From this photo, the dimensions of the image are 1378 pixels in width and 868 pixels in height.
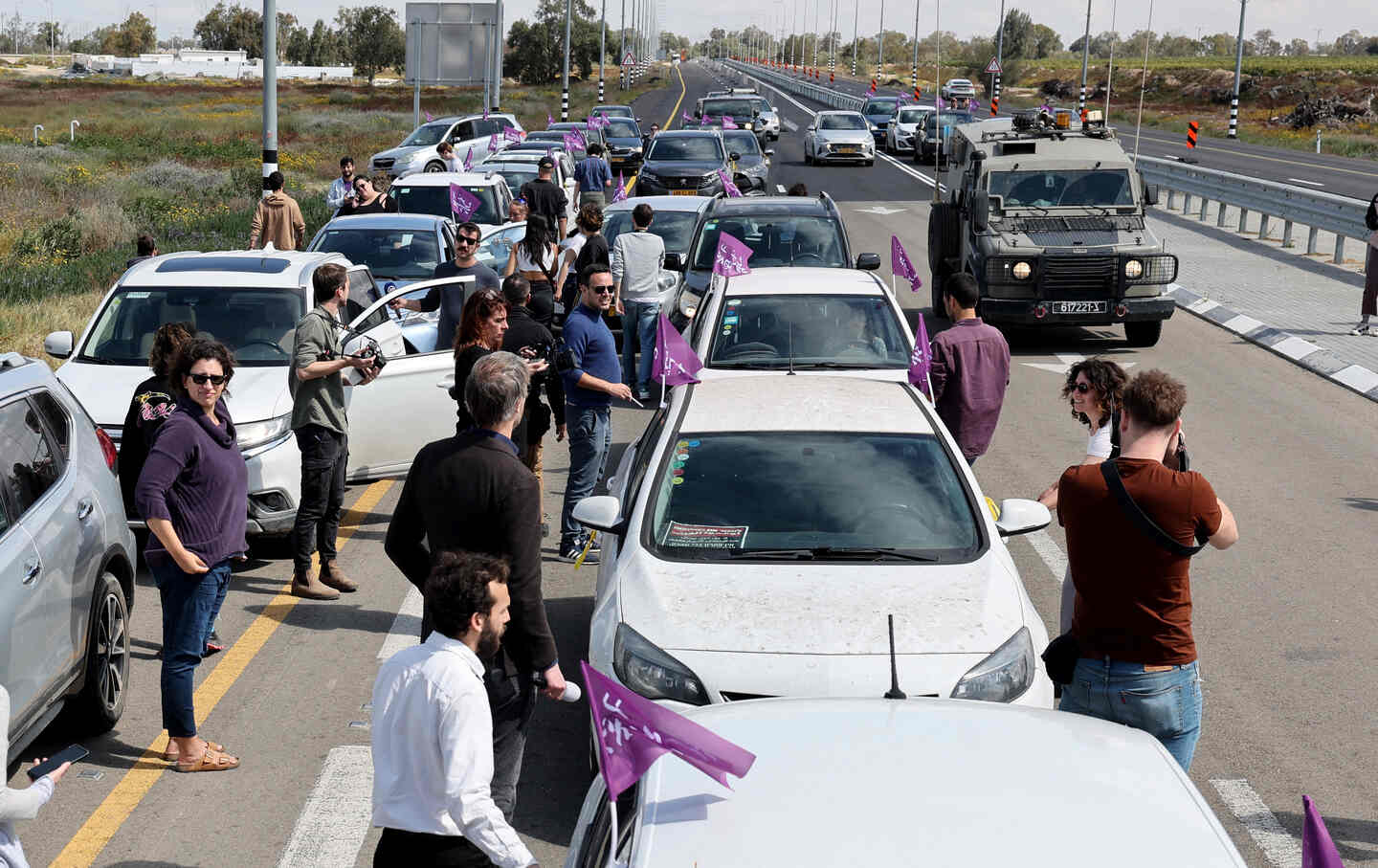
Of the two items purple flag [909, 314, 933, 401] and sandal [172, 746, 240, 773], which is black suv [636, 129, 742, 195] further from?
sandal [172, 746, 240, 773]

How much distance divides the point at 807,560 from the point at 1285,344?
43.5 ft

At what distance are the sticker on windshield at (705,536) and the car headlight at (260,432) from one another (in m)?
3.93

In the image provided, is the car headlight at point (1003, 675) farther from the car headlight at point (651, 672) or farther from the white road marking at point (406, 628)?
the white road marking at point (406, 628)

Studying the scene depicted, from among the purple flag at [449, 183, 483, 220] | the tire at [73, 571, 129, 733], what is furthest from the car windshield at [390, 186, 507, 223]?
the tire at [73, 571, 129, 733]

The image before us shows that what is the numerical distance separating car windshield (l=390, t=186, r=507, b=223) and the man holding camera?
12.0 metres

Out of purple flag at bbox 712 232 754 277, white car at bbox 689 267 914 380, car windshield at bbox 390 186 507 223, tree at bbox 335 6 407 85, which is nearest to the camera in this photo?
white car at bbox 689 267 914 380

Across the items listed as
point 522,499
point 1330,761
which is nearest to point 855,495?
point 522,499

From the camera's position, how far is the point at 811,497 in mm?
6473

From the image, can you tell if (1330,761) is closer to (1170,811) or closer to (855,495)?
(855,495)

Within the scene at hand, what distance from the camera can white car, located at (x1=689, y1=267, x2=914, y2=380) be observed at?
990 cm

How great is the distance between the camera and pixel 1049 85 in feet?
312

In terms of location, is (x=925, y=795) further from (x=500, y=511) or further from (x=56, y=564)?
(x=56, y=564)

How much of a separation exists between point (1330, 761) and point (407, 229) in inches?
446

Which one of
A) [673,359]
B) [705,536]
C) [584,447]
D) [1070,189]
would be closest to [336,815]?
[705,536]
